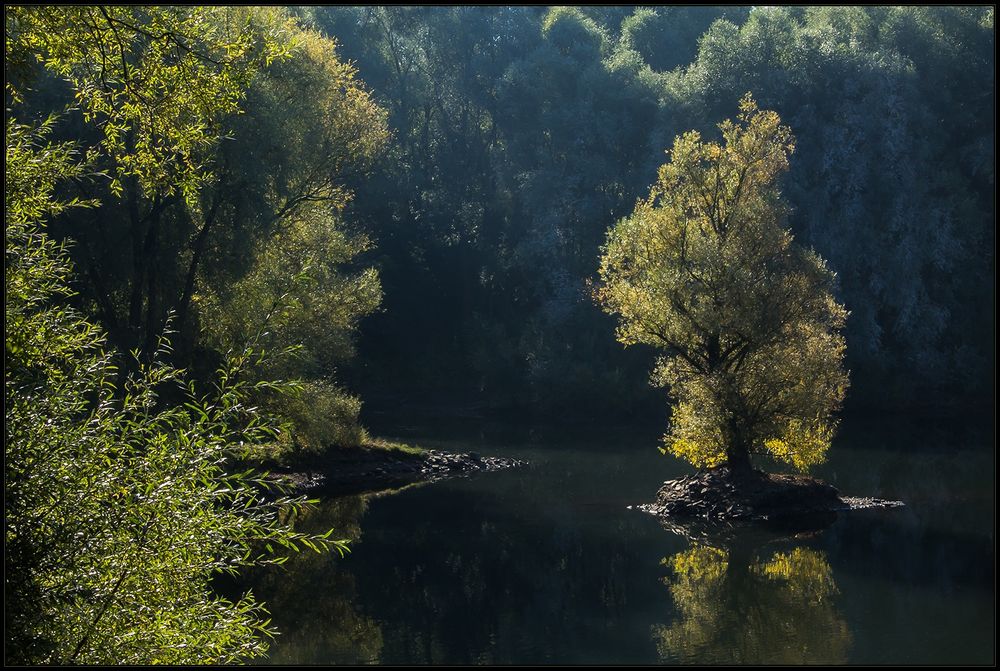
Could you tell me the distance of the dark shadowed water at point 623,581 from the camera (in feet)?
62.8

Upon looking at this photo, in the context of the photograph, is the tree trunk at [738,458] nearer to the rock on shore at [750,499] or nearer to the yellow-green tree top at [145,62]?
the rock on shore at [750,499]

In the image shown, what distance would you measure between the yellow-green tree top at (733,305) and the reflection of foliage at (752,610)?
5.60 m

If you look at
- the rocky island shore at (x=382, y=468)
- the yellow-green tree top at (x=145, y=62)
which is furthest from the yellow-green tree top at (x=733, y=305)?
the yellow-green tree top at (x=145, y=62)

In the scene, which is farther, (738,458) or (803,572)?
(738,458)

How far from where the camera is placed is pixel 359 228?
6062cm

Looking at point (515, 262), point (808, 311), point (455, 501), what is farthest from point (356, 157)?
point (515, 262)

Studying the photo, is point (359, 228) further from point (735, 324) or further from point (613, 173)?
point (735, 324)

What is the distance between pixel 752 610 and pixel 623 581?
337 cm

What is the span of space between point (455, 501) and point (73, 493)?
23926mm

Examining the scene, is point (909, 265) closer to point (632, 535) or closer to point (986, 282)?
point (986, 282)

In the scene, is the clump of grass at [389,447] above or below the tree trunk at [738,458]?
below

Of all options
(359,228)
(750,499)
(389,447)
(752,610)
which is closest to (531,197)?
(359,228)

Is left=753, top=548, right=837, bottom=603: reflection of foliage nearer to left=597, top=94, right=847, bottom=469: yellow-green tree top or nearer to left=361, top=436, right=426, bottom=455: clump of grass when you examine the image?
left=597, top=94, right=847, bottom=469: yellow-green tree top

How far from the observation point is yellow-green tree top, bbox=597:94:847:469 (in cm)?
3062
